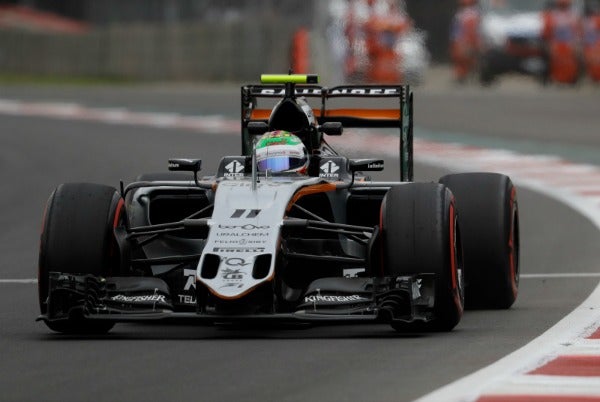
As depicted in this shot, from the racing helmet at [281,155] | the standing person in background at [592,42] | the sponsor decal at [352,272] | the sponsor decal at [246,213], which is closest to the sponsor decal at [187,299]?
the sponsor decal at [246,213]

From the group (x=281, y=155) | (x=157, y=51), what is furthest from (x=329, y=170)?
(x=157, y=51)

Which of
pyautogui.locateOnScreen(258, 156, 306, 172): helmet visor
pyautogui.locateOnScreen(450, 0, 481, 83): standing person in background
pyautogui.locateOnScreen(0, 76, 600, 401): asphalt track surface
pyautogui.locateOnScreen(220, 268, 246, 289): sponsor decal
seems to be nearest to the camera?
pyautogui.locateOnScreen(0, 76, 600, 401): asphalt track surface

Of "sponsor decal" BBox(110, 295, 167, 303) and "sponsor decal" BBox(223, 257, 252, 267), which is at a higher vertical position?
"sponsor decal" BBox(223, 257, 252, 267)

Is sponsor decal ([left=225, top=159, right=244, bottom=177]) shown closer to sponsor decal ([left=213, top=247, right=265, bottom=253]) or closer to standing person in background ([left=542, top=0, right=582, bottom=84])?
sponsor decal ([left=213, top=247, right=265, bottom=253])

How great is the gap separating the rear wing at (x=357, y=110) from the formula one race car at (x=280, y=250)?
1.11 m

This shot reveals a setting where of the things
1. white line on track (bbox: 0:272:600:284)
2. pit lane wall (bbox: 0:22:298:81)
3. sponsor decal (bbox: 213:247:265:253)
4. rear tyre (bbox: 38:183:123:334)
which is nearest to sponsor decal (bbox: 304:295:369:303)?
sponsor decal (bbox: 213:247:265:253)

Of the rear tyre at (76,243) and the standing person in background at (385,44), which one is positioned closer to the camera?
the rear tyre at (76,243)

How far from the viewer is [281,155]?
11.3 metres

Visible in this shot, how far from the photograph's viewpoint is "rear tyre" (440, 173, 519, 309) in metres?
11.6

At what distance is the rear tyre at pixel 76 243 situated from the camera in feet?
33.6

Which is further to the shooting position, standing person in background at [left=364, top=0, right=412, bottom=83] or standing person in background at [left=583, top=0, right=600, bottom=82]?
standing person in background at [left=583, top=0, right=600, bottom=82]

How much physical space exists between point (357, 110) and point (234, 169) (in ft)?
6.29

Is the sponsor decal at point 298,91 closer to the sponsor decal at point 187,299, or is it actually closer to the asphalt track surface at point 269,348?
the asphalt track surface at point 269,348

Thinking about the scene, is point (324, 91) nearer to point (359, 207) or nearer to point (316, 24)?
point (359, 207)
